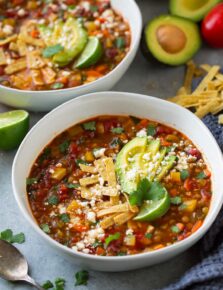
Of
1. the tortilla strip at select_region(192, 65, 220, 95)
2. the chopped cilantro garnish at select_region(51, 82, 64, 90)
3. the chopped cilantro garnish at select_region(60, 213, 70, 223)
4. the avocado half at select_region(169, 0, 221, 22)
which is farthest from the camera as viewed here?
the avocado half at select_region(169, 0, 221, 22)

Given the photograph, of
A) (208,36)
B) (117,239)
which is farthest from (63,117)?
(208,36)

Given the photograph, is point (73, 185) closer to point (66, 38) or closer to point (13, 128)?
point (13, 128)

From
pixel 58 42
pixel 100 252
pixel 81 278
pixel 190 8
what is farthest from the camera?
pixel 190 8

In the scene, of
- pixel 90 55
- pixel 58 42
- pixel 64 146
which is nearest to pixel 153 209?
pixel 64 146

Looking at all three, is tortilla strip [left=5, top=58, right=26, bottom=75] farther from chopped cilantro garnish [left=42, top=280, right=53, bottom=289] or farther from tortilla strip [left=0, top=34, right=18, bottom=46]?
chopped cilantro garnish [left=42, top=280, right=53, bottom=289]

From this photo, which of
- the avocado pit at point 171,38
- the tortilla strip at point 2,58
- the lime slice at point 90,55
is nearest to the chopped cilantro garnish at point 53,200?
the lime slice at point 90,55

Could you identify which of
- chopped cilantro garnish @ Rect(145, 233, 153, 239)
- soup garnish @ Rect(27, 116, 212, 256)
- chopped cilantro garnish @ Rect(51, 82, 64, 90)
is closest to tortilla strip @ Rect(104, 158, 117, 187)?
soup garnish @ Rect(27, 116, 212, 256)

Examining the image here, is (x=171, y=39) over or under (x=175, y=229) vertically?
over
